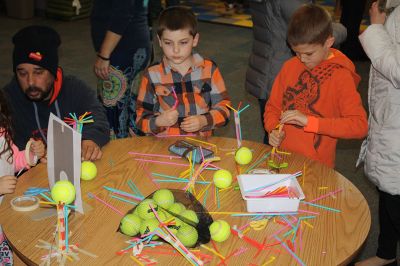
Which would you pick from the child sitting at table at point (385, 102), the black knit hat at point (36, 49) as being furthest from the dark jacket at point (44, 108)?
the child sitting at table at point (385, 102)

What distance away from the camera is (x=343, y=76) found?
1.99m

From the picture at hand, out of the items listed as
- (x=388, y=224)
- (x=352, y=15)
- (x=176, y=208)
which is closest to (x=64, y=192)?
(x=176, y=208)

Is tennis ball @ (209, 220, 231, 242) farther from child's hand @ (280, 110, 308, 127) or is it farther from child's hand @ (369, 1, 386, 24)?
child's hand @ (369, 1, 386, 24)

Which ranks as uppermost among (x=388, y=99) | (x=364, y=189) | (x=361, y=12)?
(x=388, y=99)

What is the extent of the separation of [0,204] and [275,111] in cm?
121

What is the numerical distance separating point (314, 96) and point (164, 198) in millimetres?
923

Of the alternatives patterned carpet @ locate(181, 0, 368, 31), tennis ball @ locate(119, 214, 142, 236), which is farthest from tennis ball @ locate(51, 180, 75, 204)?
→ patterned carpet @ locate(181, 0, 368, 31)

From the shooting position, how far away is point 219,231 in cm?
135

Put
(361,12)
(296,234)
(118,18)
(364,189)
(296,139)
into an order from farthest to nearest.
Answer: (361,12) < (364,189) < (118,18) < (296,139) < (296,234)

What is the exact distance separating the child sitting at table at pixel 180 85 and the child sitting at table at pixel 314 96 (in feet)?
0.87

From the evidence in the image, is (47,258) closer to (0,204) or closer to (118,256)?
(118,256)

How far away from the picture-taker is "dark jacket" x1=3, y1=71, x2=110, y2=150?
212 centimetres

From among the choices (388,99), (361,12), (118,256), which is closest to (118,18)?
(388,99)

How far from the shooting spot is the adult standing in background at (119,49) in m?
2.69
